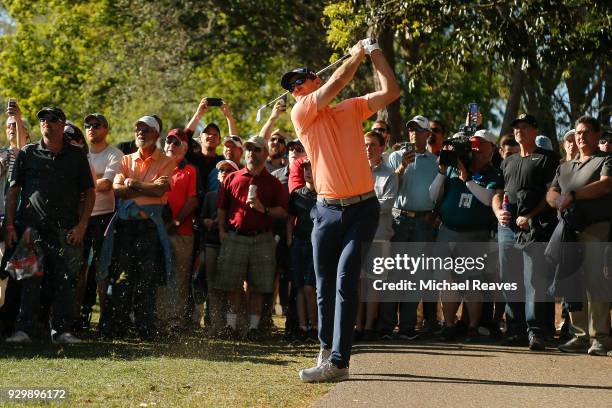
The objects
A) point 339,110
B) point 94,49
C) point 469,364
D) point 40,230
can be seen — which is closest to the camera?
point 339,110

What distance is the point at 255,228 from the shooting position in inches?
499

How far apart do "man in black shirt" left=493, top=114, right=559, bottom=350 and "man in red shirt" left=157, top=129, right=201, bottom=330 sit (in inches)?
130

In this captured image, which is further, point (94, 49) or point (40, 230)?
point (94, 49)

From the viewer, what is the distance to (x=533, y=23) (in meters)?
15.3

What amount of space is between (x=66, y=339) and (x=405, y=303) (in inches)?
144

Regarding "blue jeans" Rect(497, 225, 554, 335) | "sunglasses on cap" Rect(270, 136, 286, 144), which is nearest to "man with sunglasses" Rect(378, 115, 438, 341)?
"blue jeans" Rect(497, 225, 554, 335)

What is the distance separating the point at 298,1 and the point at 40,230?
18417mm

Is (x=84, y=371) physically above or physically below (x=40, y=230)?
below

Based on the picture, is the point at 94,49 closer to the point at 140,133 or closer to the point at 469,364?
the point at 140,133

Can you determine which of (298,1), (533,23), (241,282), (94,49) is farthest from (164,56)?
(241,282)

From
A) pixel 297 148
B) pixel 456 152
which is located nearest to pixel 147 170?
pixel 297 148

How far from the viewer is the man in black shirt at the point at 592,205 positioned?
1116 cm

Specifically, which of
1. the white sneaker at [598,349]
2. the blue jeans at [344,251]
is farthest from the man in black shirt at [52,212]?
the white sneaker at [598,349]

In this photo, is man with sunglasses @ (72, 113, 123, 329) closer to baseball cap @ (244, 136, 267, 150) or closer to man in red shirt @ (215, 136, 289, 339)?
man in red shirt @ (215, 136, 289, 339)
